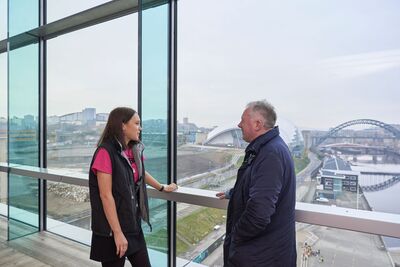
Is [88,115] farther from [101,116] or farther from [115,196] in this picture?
[115,196]

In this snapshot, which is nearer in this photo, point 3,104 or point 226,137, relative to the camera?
point 226,137

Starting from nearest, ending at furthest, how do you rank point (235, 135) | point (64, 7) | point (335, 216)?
point (335, 216) < point (235, 135) < point (64, 7)

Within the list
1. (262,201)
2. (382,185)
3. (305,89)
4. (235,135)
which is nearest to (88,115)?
(235,135)

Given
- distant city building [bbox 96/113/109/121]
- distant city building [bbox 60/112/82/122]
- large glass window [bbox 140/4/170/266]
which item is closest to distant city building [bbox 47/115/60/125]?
distant city building [bbox 60/112/82/122]

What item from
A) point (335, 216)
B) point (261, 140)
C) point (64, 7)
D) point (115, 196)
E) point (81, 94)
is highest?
point (64, 7)

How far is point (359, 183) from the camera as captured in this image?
6.19 ft

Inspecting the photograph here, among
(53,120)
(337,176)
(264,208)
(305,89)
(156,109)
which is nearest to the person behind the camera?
(264,208)

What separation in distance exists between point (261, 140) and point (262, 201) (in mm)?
323

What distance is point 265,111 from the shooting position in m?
1.46

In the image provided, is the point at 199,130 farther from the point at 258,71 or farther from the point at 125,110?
the point at 125,110

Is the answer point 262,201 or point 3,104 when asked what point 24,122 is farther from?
point 262,201

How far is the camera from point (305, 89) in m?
2.06

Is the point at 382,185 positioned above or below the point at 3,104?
below

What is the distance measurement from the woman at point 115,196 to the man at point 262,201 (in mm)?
614
